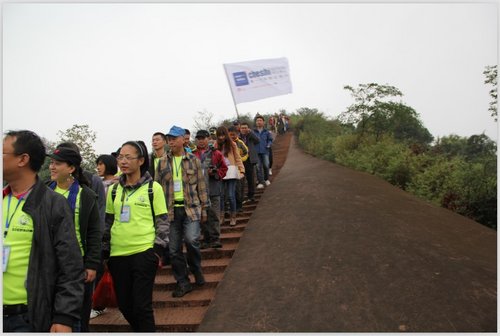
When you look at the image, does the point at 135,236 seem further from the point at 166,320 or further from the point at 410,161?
the point at 410,161

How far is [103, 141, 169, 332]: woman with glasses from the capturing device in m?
3.15

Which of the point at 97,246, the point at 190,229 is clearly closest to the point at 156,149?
the point at 190,229

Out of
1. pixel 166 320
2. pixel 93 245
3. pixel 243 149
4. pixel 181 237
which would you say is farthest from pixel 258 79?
pixel 93 245

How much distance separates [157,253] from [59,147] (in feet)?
4.10

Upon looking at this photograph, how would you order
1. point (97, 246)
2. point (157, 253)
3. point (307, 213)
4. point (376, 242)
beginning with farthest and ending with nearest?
1. point (307, 213)
2. point (376, 242)
3. point (157, 253)
4. point (97, 246)

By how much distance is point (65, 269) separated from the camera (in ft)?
6.86

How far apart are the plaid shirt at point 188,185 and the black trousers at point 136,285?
3.71 ft

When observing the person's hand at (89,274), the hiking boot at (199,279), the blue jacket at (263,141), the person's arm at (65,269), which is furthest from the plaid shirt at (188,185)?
the blue jacket at (263,141)

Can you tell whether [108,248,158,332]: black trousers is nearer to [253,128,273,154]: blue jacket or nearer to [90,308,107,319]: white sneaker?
[90,308,107,319]: white sneaker

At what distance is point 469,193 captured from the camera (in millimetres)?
8617

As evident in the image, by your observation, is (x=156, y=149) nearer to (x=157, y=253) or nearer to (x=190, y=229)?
(x=190, y=229)

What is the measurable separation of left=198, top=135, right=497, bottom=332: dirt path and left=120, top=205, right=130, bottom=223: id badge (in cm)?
136

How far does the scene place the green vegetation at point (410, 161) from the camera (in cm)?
851

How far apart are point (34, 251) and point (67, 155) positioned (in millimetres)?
1156
